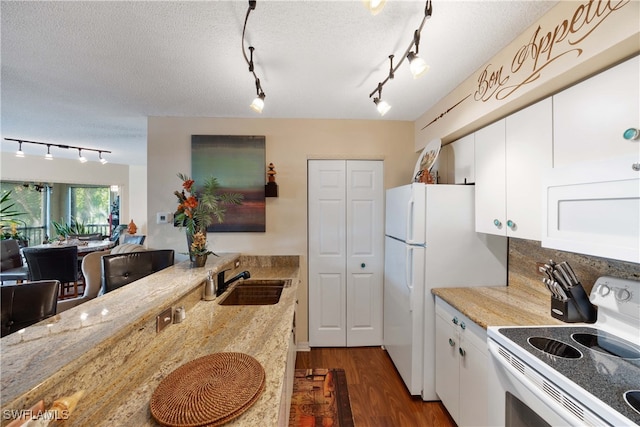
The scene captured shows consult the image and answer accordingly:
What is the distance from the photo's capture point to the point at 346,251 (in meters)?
2.65

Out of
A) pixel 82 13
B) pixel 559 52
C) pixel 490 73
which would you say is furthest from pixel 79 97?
pixel 559 52

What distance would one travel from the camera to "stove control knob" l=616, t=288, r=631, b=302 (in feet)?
3.73

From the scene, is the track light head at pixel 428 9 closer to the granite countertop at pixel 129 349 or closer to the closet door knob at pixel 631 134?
the closet door knob at pixel 631 134

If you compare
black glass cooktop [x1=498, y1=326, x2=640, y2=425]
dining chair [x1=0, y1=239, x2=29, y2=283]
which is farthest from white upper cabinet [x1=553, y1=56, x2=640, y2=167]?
dining chair [x1=0, y1=239, x2=29, y2=283]

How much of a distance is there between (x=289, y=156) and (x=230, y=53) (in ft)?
3.87

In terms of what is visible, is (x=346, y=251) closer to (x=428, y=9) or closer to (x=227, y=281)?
(x=227, y=281)

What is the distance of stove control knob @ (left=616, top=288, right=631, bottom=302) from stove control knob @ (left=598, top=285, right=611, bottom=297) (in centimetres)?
4

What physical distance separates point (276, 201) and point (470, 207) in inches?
72.4

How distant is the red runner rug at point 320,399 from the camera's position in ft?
5.51

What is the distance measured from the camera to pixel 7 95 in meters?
2.11

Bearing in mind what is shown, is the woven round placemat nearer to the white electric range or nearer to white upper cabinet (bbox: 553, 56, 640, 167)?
the white electric range

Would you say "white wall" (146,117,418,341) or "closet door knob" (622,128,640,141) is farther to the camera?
"white wall" (146,117,418,341)

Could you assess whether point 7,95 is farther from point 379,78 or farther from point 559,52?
point 559,52

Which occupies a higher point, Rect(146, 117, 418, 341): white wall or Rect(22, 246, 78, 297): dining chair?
Rect(146, 117, 418, 341): white wall
